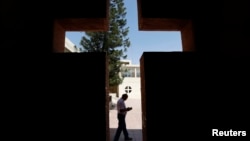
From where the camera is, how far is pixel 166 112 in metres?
2.84

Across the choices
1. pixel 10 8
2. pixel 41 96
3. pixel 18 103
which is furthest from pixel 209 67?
pixel 10 8

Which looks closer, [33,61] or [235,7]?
[33,61]

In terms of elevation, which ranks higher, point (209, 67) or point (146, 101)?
point (209, 67)

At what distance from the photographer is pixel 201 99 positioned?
287cm

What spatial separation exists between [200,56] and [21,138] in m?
2.41

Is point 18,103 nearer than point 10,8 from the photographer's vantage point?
Yes

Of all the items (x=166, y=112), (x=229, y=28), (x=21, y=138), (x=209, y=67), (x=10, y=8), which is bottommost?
(x=21, y=138)

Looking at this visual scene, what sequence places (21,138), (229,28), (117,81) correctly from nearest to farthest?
(21,138), (229,28), (117,81)

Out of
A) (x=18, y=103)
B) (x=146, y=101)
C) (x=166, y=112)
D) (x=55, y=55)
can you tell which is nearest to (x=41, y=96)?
(x=18, y=103)

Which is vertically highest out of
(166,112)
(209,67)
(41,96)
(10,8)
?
(10,8)

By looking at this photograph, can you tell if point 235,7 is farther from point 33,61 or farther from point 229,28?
point 33,61

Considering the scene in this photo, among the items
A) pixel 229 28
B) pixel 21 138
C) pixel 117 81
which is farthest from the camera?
pixel 117 81

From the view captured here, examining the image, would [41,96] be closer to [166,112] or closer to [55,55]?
[55,55]

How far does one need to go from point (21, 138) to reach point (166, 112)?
5.79 ft
